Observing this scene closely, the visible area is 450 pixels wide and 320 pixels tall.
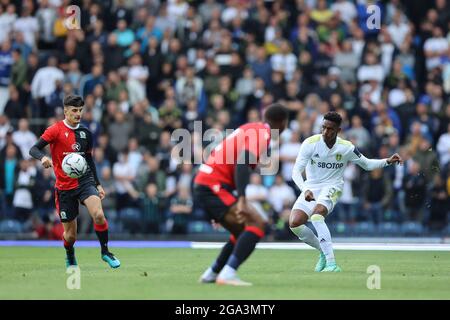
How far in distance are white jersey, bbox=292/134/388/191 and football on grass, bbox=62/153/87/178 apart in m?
3.07

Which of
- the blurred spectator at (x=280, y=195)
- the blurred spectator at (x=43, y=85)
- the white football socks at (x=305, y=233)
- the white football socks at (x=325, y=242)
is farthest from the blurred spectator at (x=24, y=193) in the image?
the white football socks at (x=325, y=242)

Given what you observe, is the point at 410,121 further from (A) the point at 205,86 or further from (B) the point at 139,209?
(B) the point at 139,209

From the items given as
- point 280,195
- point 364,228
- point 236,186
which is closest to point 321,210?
point 236,186

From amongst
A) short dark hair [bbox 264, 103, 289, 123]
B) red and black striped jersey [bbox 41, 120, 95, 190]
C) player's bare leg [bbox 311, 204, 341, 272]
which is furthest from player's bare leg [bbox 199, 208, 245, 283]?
red and black striped jersey [bbox 41, 120, 95, 190]

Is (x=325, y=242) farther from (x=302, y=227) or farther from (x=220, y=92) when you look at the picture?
(x=220, y=92)

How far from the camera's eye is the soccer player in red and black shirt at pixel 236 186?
39.2ft

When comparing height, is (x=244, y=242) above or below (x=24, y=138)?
below

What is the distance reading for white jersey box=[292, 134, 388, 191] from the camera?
15.9 metres

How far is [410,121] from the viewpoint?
81.7ft

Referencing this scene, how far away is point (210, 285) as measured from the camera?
1252 cm

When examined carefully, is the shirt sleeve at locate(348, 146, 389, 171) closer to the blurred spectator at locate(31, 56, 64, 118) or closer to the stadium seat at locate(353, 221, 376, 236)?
the stadium seat at locate(353, 221, 376, 236)

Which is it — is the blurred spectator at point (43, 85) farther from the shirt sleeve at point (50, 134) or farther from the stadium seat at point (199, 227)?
the shirt sleeve at point (50, 134)

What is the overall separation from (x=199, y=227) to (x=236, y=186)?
1227 cm
